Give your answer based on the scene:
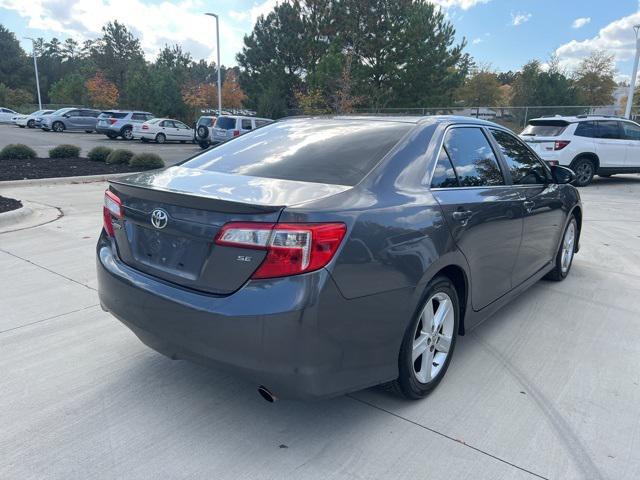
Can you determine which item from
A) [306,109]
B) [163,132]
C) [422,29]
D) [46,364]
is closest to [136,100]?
[163,132]

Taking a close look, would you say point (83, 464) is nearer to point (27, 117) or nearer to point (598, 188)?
point (598, 188)

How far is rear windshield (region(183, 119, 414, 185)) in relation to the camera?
2.84m

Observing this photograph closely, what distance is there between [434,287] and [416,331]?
0.89 ft

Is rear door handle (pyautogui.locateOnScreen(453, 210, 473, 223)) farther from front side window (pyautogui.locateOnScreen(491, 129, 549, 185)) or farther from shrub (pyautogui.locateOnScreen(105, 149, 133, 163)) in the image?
shrub (pyautogui.locateOnScreen(105, 149, 133, 163))

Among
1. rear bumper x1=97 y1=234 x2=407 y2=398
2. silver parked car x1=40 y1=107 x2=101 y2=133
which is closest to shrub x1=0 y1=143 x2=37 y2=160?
rear bumper x1=97 y1=234 x2=407 y2=398

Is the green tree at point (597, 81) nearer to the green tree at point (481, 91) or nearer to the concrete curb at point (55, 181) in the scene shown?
the green tree at point (481, 91)

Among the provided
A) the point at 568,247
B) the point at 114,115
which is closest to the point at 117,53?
the point at 114,115

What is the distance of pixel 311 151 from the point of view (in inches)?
124

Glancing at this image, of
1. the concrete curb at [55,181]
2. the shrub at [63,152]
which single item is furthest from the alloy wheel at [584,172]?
the shrub at [63,152]

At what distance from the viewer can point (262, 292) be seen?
2234mm

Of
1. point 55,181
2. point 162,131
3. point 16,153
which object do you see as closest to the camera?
point 55,181

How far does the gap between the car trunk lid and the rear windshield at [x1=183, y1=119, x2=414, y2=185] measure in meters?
0.17

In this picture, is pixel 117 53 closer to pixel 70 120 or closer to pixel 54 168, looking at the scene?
pixel 70 120

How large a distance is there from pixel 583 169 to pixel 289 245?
13308 mm
